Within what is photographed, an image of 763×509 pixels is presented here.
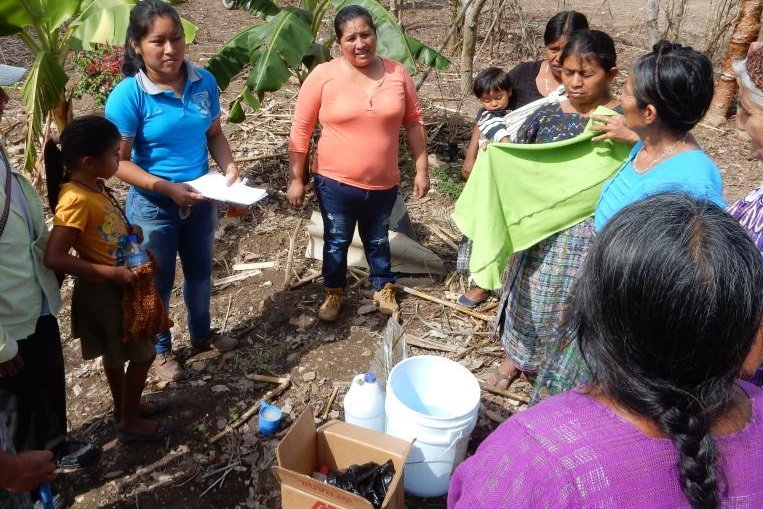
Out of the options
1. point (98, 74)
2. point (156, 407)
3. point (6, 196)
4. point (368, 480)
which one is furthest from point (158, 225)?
point (98, 74)

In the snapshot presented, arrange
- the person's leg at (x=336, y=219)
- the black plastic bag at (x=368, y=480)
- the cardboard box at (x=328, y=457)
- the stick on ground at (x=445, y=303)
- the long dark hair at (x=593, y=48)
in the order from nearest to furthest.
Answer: the cardboard box at (x=328, y=457), the black plastic bag at (x=368, y=480), the long dark hair at (x=593, y=48), the person's leg at (x=336, y=219), the stick on ground at (x=445, y=303)

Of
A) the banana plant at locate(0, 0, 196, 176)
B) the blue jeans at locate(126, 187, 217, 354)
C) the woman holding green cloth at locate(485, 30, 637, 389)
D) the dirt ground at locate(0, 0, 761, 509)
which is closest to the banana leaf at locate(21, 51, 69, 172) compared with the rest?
the banana plant at locate(0, 0, 196, 176)

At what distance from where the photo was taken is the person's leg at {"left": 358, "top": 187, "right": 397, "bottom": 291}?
406cm

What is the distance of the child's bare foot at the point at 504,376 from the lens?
3.81 metres

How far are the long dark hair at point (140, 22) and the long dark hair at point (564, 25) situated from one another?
8.35 feet

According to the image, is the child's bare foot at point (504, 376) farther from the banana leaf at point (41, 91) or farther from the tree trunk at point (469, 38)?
the tree trunk at point (469, 38)

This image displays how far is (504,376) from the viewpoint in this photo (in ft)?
12.5

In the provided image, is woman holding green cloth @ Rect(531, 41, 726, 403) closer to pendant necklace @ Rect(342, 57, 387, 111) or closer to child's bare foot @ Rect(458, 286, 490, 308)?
pendant necklace @ Rect(342, 57, 387, 111)

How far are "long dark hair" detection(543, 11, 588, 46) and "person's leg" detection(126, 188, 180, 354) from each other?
281cm

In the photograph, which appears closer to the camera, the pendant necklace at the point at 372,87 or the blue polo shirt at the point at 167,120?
the blue polo shirt at the point at 167,120

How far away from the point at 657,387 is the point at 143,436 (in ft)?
9.71

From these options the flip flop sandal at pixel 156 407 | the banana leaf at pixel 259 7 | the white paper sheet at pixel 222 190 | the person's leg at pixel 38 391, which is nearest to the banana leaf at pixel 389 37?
the banana leaf at pixel 259 7

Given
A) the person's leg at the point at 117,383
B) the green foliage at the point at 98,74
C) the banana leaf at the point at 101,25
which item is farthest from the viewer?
the green foliage at the point at 98,74

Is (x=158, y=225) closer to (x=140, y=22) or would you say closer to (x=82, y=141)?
(x=82, y=141)
